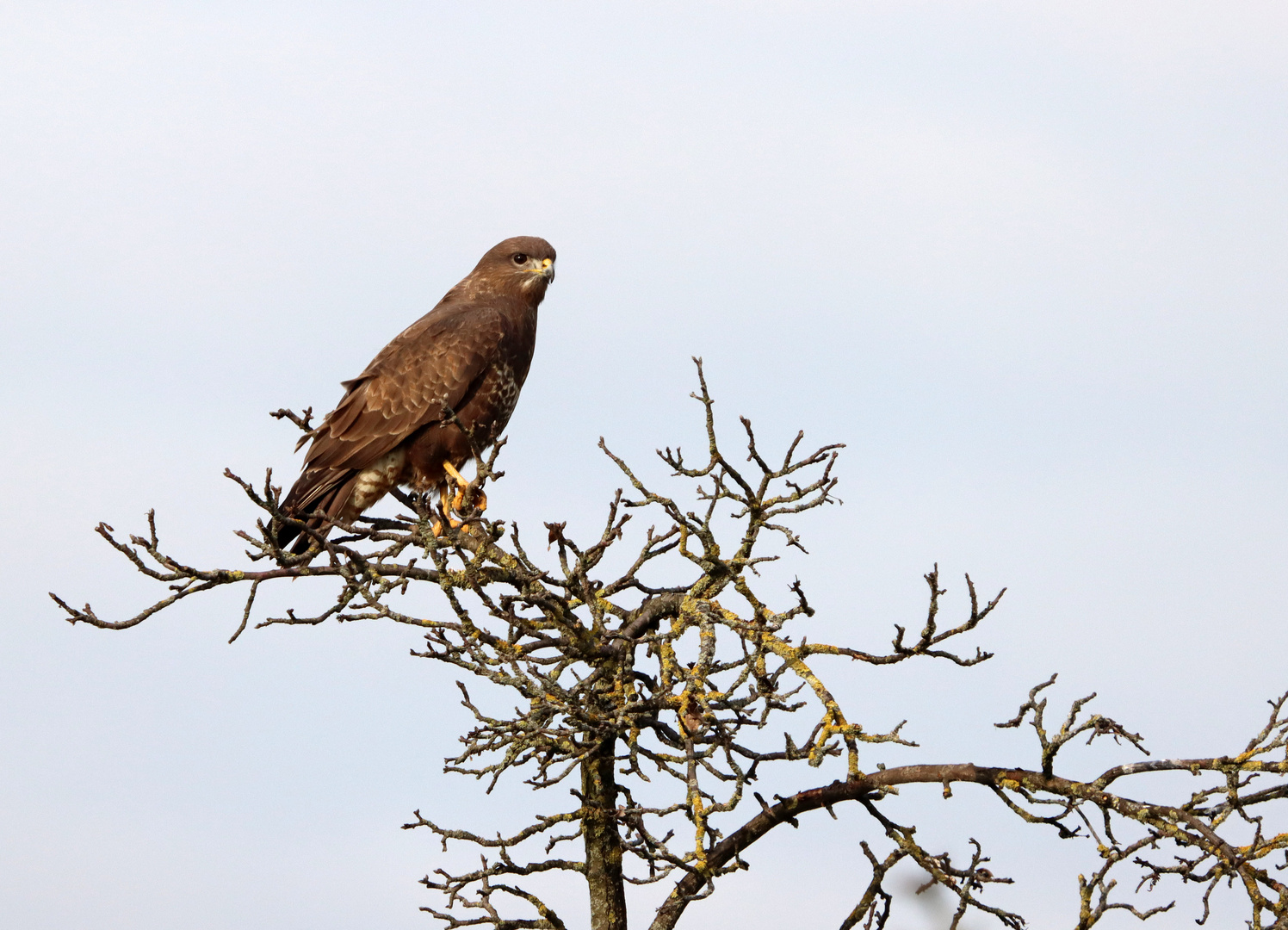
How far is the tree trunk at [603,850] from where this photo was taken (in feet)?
21.5

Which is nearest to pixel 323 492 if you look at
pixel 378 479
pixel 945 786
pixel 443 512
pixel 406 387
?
pixel 378 479

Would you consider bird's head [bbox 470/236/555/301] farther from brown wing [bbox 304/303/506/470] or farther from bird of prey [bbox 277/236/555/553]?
brown wing [bbox 304/303/506/470]

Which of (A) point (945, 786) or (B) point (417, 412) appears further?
(B) point (417, 412)

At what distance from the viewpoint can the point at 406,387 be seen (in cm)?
826

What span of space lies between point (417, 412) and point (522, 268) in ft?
5.84

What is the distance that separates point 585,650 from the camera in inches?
244

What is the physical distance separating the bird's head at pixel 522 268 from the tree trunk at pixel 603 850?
4.03 metres

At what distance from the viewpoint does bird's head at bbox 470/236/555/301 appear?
9336 millimetres

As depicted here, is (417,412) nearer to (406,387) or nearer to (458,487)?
(406,387)

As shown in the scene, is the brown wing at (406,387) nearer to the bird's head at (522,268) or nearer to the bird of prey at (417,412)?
the bird of prey at (417,412)

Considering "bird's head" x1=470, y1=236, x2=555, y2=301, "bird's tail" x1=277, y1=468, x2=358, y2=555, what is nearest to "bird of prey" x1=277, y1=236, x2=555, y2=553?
"bird's tail" x1=277, y1=468, x2=358, y2=555

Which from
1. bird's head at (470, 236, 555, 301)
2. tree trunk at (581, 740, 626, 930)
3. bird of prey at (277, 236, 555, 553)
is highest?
bird's head at (470, 236, 555, 301)

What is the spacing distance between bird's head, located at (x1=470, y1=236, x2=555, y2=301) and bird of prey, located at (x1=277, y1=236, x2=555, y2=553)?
36 cm

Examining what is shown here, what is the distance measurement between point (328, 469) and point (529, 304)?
2152mm
